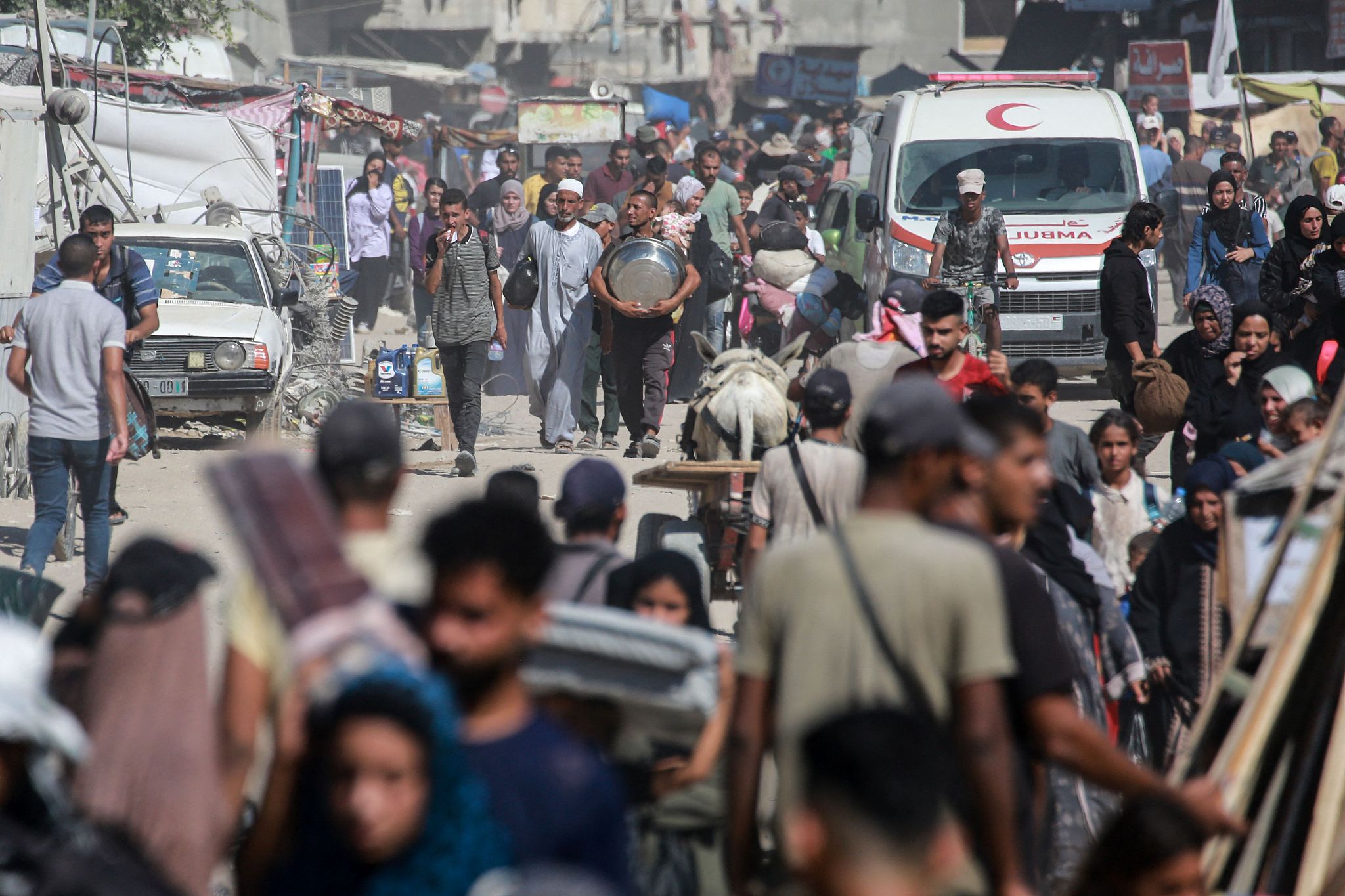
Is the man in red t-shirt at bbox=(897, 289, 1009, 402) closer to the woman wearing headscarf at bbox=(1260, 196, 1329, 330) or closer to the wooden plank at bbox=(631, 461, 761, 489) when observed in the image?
the wooden plank at bbox=(631, 461, 761, 489)

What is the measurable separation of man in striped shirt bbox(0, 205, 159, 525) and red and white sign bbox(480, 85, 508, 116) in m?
28.9

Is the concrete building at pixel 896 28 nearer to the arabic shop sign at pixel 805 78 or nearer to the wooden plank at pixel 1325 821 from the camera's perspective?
the arabic shop sign at pixel 805 78

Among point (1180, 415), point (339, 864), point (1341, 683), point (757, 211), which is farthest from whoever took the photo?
point (757, 211)

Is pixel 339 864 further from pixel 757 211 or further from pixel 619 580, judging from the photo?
pixel 757 211

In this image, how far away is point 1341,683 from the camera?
344cm

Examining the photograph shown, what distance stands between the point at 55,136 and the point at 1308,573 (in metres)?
11.3

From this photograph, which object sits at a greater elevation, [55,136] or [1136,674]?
[55,136]

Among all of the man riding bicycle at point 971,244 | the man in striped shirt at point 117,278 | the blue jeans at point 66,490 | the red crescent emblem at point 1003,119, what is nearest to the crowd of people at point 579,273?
the man riding bicycle at point 971,244

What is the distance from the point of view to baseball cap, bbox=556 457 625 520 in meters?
4.30

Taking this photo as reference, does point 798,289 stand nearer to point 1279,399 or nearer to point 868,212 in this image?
point 868,212

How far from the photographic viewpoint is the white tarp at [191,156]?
1973cm

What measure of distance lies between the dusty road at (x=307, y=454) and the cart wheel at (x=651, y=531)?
1.92 m

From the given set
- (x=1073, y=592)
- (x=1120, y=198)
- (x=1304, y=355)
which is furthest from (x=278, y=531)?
(x=1120, y=198)

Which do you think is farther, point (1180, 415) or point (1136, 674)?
point (1180, 415)
